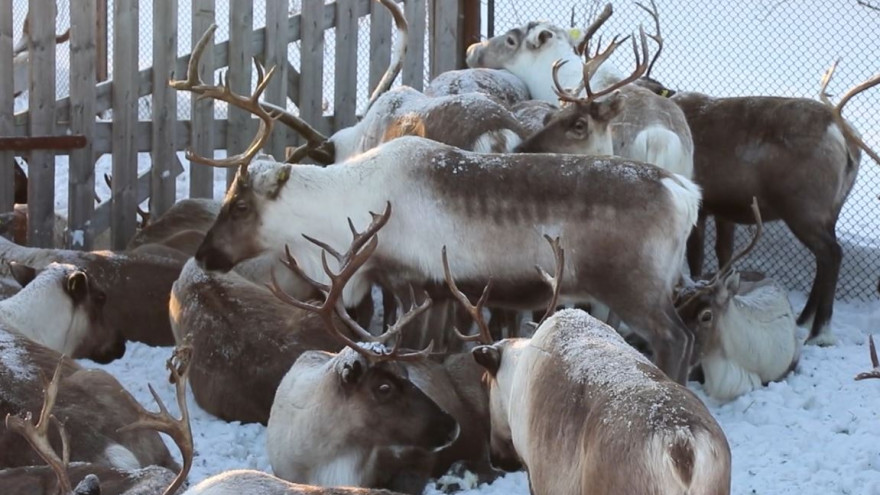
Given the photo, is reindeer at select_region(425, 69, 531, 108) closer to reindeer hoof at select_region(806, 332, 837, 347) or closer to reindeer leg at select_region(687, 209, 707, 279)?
reindeer leg at select_region(687, 209, 707, 279)

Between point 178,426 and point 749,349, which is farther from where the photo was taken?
point 749,349

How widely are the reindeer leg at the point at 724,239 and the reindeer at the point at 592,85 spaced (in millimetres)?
681

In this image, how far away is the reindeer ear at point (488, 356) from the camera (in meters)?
5.20

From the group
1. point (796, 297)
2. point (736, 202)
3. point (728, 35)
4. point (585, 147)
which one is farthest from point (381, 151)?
point (728, 35)

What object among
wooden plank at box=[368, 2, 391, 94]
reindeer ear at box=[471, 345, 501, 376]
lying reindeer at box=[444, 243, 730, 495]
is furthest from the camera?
wooden plank at box=[368, 2, 391, 94]

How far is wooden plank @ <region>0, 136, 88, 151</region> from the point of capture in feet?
26.2

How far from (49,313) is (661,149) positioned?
307 centimetres

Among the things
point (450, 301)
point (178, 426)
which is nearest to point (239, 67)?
point (450, 301)

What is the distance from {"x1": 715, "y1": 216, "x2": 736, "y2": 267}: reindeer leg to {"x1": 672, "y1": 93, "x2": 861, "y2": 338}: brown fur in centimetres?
1

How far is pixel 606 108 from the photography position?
7.32 m

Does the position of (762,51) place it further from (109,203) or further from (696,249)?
(109,203)

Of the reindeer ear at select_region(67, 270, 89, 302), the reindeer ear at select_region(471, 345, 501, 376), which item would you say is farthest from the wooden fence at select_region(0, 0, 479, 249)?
the reindeer ear at select_region(471, 345, 501, 376)

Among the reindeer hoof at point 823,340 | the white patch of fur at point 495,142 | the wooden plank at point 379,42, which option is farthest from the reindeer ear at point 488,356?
the wooden plank at point 379,42

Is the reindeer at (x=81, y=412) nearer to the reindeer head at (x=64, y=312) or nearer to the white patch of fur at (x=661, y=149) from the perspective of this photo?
the reindeer head at (x=64, y=312)
